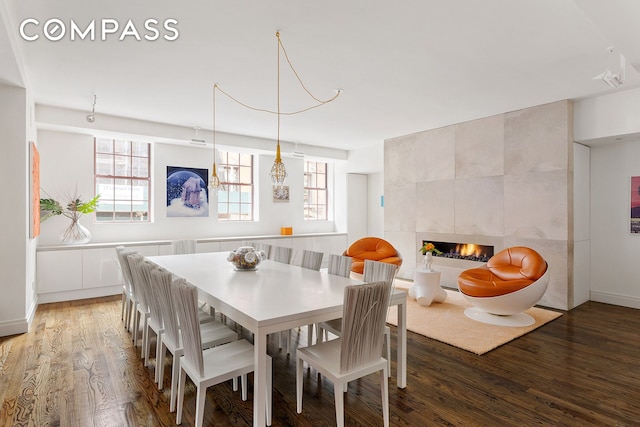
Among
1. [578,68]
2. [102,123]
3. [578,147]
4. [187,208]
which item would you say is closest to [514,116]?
[578,147]

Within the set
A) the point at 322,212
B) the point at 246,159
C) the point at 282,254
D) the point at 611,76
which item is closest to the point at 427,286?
the point at 282,254

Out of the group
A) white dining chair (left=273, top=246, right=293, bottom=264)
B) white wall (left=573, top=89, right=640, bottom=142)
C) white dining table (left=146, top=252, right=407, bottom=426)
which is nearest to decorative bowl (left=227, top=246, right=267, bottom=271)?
white dining table (left=146, top=252, right=407, bottom=426)

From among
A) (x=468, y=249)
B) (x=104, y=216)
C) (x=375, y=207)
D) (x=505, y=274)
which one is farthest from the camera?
(x=375, y=207)

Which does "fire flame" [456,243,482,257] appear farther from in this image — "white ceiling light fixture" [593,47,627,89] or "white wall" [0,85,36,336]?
"white wall" [0,85,36,336]

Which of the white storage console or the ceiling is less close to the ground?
the ceiling

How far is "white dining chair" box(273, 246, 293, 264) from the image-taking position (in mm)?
4152

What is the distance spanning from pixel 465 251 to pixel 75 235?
20.1 ft

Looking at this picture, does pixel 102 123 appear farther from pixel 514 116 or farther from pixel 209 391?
pixel 514 116

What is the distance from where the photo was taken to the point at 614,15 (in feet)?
7.18

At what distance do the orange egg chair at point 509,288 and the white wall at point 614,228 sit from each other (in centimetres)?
159

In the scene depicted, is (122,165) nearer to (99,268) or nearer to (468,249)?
(99,268)

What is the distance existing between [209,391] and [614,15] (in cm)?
371

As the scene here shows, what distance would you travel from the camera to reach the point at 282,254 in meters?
4.25

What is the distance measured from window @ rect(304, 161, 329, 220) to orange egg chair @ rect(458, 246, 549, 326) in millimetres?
Answer: 4702
